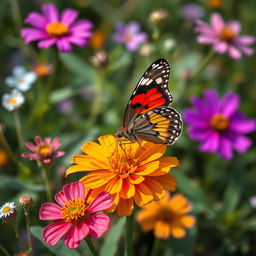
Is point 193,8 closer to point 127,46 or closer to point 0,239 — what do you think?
point 127,46

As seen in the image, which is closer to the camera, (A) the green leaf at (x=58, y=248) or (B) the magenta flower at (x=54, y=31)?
(A) the green leaf at (x=58, y=248)

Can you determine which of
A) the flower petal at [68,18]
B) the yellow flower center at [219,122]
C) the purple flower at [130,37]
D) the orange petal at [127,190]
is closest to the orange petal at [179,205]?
the yellow flower center at [219,122]

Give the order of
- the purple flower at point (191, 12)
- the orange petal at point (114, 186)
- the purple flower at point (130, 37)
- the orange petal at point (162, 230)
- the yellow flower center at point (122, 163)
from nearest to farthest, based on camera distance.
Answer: the orange petal at point (114, 186), the yellow flower center at point (122, 163), the orange petal at point (162, 230), the purple flower at point (130, 37), the purple flower at point (191, 12)

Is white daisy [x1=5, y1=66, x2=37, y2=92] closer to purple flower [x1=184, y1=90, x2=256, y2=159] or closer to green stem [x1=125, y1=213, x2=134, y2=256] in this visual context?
purple flower [x1=184, y1=90, x2=256, y2=159]

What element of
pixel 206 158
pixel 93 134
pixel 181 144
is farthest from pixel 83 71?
pixel 206 158

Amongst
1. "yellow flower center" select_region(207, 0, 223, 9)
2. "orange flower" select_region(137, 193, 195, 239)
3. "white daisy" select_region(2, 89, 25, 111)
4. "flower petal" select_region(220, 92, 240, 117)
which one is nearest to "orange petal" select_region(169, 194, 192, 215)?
"orange flower" select_region(137, 193, 195, 239)

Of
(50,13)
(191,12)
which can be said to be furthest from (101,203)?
(191,12)

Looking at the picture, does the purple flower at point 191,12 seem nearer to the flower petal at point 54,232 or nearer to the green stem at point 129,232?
the green stem at point 129,232

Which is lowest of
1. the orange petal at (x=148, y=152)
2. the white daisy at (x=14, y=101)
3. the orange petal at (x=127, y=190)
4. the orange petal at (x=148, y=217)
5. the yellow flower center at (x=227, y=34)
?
the orange petal at (x=148, y=217)

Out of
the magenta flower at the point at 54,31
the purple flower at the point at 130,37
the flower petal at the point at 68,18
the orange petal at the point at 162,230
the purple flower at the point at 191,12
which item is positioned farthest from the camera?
the purple flower at the point at 191,12
